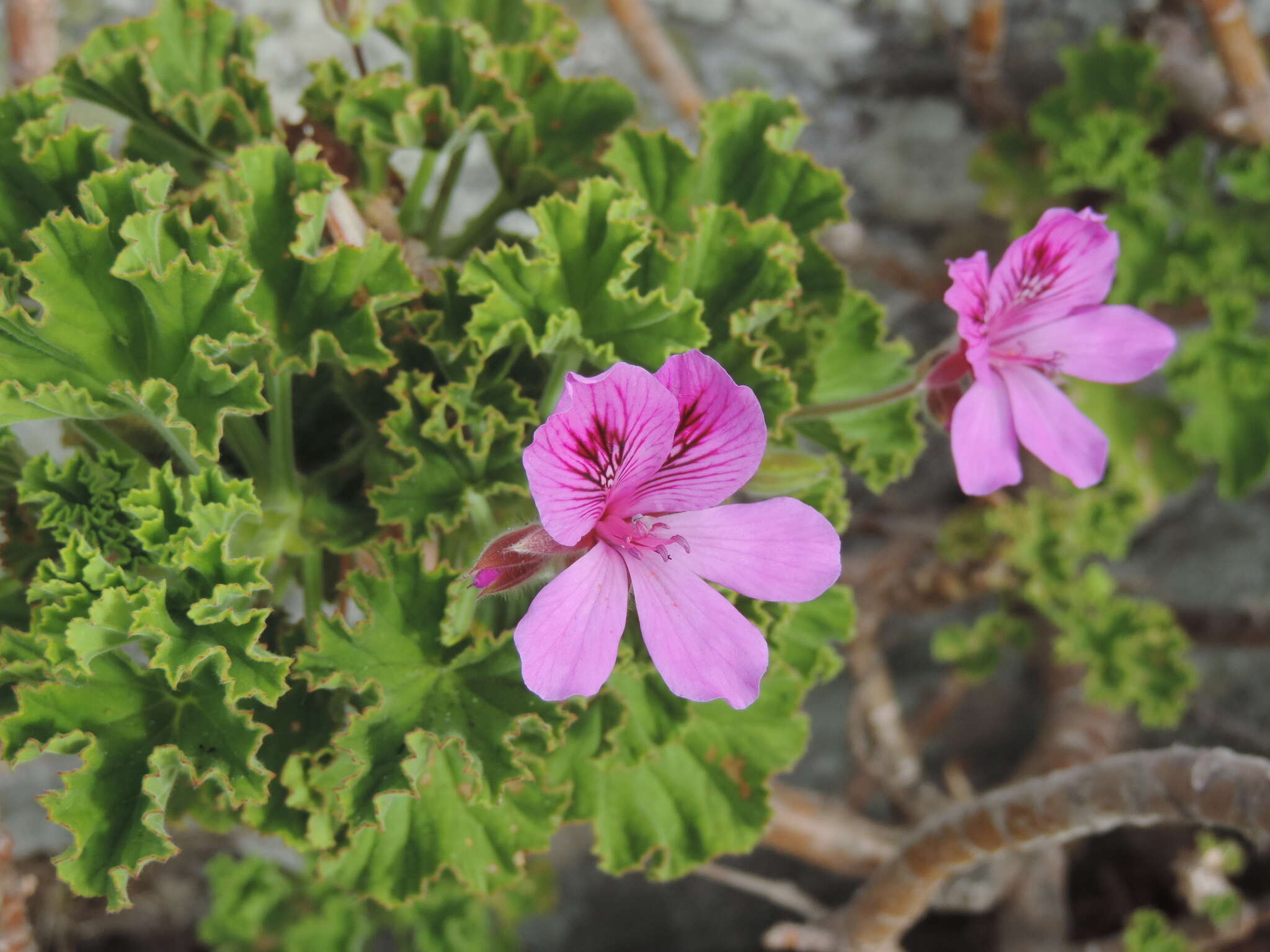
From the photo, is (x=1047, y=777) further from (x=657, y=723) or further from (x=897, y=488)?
(x=897, y=488)

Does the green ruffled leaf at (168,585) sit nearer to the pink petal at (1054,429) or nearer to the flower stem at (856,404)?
the flower stem at (856,404)

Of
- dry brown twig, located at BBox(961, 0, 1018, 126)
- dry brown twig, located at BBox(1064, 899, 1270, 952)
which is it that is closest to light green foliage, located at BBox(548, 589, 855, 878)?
dry brown twig, located at BBox(1064, 899, 1270, 952)

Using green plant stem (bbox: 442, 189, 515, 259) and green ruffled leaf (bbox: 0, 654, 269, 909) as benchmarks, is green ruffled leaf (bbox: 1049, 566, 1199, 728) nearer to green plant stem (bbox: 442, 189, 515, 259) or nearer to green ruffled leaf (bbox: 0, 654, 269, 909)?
green plant stem (bbox: 442, 189, 515, 259)

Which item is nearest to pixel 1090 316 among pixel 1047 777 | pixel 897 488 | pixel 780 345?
pixel 780 345

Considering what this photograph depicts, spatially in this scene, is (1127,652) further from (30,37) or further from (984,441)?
(30,37)

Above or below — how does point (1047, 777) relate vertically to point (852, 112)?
below

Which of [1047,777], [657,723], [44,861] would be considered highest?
[657,723]
